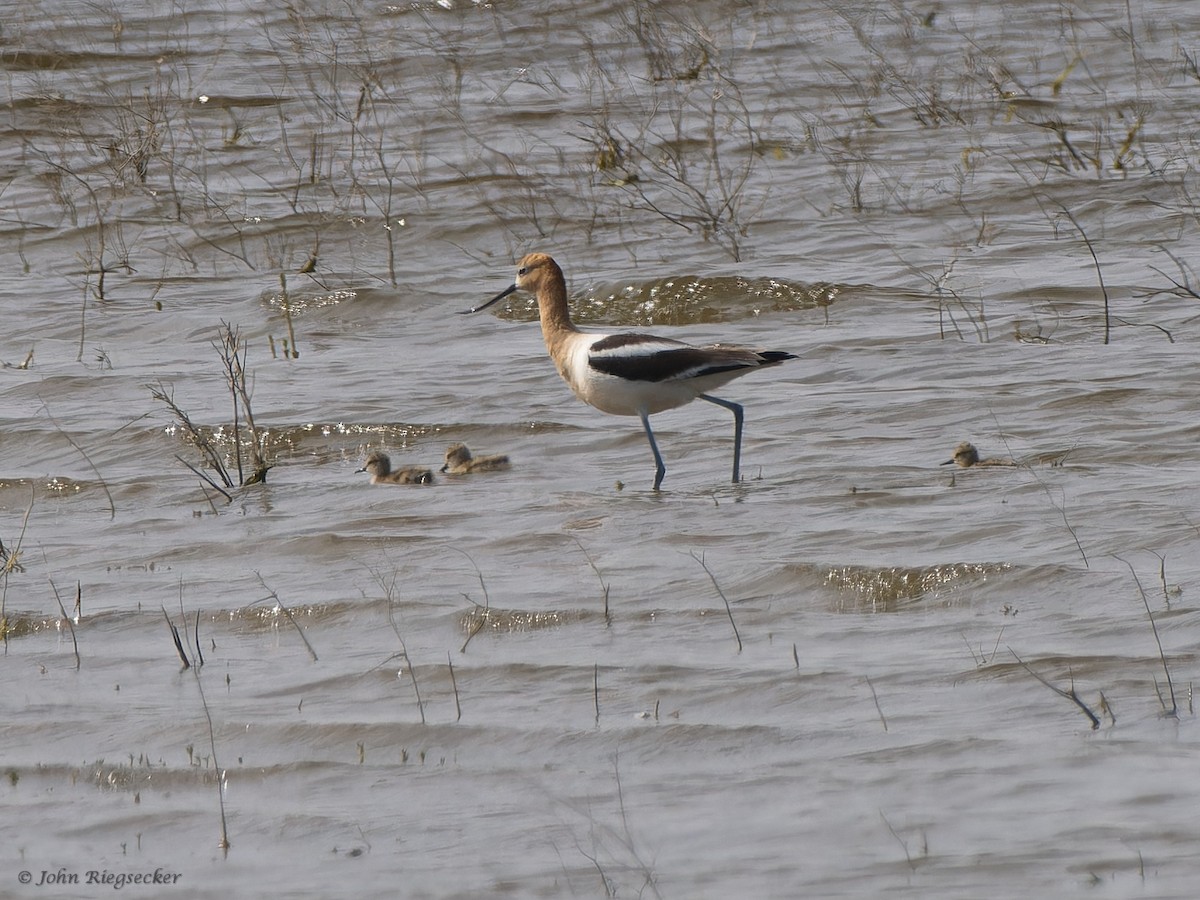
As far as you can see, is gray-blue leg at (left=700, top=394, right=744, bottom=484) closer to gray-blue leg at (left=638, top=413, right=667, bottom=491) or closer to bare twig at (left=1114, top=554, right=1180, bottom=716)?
gray-blue leg at (left=638, top=413, right=667, bottom=491)

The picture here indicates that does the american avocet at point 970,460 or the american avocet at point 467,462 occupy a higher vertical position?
the american avocet at point 970,460

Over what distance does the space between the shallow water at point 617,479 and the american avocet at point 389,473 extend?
21 cm

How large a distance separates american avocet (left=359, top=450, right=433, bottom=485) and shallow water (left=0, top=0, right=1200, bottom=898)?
0.21m

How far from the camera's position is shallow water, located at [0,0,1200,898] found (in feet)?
13.8

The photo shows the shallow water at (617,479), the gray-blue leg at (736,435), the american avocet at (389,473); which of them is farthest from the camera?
the american avocet at (389,473)

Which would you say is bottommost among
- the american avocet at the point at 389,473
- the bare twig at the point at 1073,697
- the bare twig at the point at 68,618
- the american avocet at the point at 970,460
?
the american avocet at the point at 389,473

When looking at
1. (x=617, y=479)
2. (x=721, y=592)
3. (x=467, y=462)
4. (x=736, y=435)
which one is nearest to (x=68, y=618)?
(x=721, y=592)

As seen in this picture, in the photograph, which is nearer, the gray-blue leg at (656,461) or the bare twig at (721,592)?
the bare twig at (721,592)

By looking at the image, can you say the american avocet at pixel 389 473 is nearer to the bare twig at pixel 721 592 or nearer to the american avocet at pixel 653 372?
the american avocet at pixel 653 372

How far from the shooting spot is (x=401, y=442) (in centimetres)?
877

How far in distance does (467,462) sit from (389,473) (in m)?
0.35

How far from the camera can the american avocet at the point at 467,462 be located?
314 inches

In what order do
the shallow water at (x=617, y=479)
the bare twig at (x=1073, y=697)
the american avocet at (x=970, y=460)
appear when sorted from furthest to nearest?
the american avocet at (x=970, y=460) → the bare twig at (x=1073, y=697) → the shallow water at (x=617, y=479)

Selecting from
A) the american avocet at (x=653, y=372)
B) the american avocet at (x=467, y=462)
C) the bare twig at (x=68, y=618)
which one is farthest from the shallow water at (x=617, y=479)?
the american avocet at (x=653, y=372)
